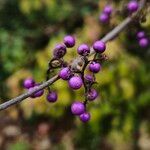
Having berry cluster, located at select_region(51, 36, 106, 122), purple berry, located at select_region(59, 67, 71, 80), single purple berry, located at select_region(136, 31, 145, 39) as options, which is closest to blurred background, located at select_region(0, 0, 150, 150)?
single purple berry, located at select_region(136, 31, 145, 39)

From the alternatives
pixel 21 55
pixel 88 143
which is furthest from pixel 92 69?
pixel 21 55

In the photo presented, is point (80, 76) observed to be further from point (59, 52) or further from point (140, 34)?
point (140, 34)

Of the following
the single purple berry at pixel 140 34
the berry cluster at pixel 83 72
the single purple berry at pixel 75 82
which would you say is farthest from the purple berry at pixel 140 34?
the single purple berry at pixel 75 82

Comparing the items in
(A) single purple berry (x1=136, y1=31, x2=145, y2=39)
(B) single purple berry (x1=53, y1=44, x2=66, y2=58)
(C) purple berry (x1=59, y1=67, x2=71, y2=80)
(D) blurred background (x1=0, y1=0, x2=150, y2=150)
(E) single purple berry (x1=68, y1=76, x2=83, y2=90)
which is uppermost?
(D) blurred background (x1=0, y1=0, x2=150, y2=150)

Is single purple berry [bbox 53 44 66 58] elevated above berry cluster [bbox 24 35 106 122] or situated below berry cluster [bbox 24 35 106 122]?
above

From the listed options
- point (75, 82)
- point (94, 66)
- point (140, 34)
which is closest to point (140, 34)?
point (140, 34)

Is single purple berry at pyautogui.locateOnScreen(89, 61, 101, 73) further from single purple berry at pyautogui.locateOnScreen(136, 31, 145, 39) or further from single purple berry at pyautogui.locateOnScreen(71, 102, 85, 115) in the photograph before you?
single purple berry at pyautogui.locateOnScreen(136, 31, 145, 39)

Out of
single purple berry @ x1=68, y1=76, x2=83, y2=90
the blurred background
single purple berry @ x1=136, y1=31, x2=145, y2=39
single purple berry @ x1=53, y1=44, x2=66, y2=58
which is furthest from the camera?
the blurred background

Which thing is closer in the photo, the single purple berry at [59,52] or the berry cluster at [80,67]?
the berry cluster at [80,67]

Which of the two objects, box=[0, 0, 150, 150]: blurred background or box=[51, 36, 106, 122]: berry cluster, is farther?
box=[0, 0, 150, 150]: blurred background

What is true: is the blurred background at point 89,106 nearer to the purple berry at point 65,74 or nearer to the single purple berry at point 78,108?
the single purple berry at point 78,108

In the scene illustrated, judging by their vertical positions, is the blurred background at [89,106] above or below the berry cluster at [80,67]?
above
